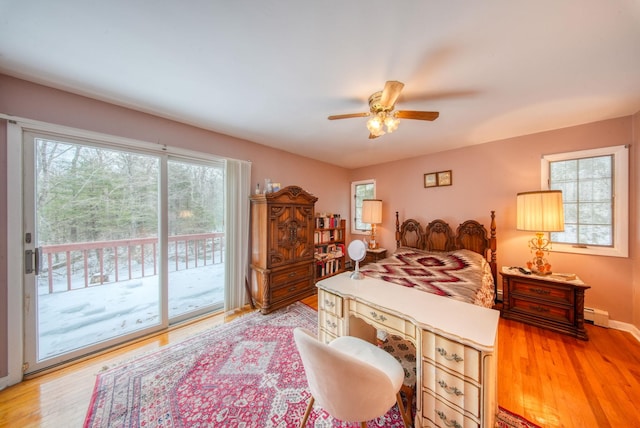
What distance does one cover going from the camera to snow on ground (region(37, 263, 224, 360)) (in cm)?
189

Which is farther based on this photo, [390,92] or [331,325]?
[331,325]

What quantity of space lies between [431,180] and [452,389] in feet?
10.6

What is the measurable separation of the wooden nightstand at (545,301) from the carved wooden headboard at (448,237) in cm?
42

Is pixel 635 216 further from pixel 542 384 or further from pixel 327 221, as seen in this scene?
pixel 327 221

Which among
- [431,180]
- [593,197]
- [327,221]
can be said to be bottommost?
[327,221]

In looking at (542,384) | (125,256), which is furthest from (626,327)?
(125,256)

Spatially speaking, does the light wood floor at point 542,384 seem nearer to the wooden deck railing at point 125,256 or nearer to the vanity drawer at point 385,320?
the wooden deck railing at point 125,256

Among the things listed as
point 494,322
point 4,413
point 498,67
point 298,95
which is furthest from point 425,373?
point 4,413

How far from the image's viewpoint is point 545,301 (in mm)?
2344

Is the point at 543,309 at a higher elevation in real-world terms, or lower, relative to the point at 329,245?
lower

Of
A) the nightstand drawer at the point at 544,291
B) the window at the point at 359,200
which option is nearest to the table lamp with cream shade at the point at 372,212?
the window at the point at 359,200

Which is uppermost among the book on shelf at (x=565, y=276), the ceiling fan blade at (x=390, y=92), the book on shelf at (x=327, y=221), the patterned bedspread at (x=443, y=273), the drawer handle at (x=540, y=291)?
the ceiling fan blade at (x=390, y=92)

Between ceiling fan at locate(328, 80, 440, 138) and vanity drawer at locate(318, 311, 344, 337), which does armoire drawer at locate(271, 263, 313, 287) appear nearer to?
vanity drawer at locate(318, 311, 344, 337)

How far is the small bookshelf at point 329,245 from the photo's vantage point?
3828mm
